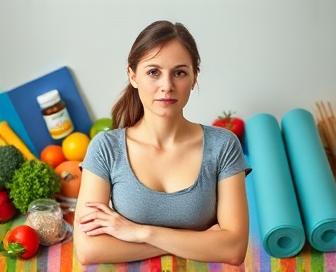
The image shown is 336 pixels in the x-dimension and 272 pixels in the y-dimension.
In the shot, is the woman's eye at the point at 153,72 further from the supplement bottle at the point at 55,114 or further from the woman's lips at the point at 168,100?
the supplement bottle at the point at 55,114

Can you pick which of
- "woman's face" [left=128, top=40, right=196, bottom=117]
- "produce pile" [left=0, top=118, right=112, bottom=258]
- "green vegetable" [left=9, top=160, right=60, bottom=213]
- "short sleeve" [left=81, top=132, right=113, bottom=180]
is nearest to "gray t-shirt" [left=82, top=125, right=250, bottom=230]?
"short sleeve" [left=81, top=132, right=113, bottom=180]

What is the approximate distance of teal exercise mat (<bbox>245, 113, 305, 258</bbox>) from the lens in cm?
146

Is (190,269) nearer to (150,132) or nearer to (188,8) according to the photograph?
(150,132)

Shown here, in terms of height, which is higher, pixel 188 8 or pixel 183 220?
pixel 188 8

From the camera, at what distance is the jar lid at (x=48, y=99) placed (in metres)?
2.01

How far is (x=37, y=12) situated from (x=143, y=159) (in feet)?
3.47

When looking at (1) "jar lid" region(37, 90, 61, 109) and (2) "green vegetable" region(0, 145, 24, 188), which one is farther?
(1) "jar lid" region(37, 90, 61, 109)

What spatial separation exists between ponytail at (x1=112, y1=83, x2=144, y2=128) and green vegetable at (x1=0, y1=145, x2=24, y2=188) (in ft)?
2.29

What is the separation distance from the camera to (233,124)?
2016 millimetres

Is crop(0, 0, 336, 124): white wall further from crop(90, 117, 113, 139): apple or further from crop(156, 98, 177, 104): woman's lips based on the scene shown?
crop(156, 98, 177, 104): woman's lips

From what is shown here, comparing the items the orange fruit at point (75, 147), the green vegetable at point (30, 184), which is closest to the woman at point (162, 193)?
the green vegetable at point (30, 184)

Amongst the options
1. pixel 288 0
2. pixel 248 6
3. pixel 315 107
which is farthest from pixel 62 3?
pixel 315 107

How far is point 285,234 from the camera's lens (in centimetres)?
146

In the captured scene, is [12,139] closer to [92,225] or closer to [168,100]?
[92,225]
